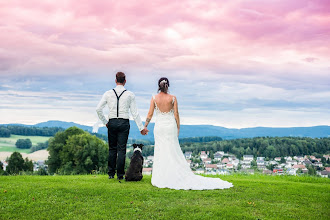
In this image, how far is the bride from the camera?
34.2ft

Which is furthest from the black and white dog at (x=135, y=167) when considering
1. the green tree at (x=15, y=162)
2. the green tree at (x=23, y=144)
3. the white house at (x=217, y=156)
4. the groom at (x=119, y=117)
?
the green tree at (x=23, y=144)

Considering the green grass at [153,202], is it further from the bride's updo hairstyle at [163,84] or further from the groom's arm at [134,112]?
the bride's updo hairstyle at [163,84]

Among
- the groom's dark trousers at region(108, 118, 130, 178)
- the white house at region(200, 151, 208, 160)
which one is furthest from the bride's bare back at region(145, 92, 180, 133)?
the white house at region(200, 151, 208, 160)

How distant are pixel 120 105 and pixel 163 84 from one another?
1.67 metres

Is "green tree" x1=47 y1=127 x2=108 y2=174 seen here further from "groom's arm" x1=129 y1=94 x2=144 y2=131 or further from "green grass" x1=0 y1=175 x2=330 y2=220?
"green grass" x1=0 y1=175 x2=330 y2=220

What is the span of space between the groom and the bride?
0.66 metres

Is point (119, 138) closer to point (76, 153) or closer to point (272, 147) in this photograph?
point (76, 153)

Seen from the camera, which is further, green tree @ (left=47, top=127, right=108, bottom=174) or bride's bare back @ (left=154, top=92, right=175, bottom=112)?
green tree @ (left=47, top=127, right=108, bottom=174)

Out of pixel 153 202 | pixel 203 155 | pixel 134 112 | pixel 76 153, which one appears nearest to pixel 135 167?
pixel 134 112

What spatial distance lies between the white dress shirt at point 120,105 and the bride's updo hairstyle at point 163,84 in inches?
40.8

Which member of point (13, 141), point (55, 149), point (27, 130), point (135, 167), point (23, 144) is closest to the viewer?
point (135, 167)

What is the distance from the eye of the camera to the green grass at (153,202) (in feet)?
23.1

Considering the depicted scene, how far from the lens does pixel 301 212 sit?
24.4 feet

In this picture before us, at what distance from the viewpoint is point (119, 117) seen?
1059cm
